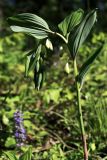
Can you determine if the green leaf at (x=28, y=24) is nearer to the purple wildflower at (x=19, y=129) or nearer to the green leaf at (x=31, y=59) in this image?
the green leaf at (x=31, y=59)

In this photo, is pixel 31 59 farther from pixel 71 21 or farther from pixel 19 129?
pixel 19 129

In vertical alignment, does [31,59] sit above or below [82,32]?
below

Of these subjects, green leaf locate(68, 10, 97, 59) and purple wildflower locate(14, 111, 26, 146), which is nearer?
green leaf locate(68, 10, 97, 59)

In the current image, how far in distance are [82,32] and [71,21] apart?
0.06m

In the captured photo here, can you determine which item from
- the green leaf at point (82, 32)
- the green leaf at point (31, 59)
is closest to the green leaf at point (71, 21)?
the green leaf at point (82, 32)

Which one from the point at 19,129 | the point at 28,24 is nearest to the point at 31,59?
the point at 28,24

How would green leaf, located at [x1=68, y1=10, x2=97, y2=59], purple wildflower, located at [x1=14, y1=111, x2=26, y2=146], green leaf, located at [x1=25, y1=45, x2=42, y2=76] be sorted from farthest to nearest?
purple wildflower, located at [x1=14, y1=111, x2=26, y2=146] → green leaf, located at [x1=25, y1=45, x2=42, y2=76] → green leaf, located at [x1=68, y1=10, x2=97, y2=59]

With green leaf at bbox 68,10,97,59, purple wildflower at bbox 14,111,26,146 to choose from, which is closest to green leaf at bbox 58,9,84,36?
green leaf at bbox 68,10,97,59

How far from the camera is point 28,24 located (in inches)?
75.2

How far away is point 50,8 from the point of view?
29.2 feet

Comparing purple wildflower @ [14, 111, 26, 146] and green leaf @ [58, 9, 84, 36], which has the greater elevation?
green leaf @ [58, 9, 84, 36]

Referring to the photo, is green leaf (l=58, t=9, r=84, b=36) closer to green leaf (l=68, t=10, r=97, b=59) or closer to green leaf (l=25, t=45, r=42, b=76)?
green leaf (l=68, t=10, r=97, b=59)

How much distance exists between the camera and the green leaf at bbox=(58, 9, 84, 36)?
1901 millimetres

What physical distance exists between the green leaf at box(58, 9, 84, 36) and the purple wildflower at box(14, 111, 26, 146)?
0.60 m
